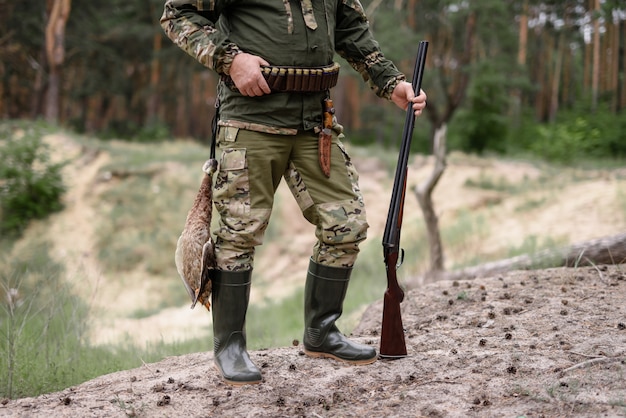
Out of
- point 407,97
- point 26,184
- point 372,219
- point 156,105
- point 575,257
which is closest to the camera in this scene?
point 407,97

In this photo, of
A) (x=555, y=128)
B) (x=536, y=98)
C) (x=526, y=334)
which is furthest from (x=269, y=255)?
(x=536, y=98)

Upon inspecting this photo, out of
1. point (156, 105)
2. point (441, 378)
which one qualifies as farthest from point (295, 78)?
point (156, 105)

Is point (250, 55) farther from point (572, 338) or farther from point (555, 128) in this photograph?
point (555, 128)

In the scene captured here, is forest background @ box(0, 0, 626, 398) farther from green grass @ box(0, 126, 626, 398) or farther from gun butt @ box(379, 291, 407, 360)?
gun butt @ box(379, 291, 407, 360)

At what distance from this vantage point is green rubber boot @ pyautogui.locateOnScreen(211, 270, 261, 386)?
284cm

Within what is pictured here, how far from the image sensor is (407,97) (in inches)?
117

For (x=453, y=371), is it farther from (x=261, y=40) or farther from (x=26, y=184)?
(x=26, y=184)

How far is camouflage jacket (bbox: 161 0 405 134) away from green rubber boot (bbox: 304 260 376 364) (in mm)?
716

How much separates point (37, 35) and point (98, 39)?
2.06 metres

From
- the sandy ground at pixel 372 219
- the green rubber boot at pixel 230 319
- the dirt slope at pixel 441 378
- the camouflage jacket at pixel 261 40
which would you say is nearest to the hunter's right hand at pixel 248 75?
the camouflage jacket at pixel 261 40

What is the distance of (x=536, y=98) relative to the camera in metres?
29.3

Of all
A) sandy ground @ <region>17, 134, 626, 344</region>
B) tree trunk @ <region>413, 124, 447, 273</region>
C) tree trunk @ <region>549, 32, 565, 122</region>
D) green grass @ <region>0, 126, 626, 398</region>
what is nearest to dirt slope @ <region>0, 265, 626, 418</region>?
green grass @ <region>0, 126, 626, 398</region>

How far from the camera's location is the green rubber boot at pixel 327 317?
2990 mm

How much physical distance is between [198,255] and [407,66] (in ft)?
55.2
